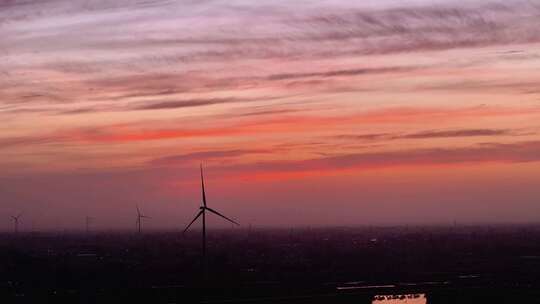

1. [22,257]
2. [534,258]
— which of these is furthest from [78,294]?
[534,258]

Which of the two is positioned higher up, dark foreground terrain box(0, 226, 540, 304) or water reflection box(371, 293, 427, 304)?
dark foreground terrain box(0, 226, 540, 304)

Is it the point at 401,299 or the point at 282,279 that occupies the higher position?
the point at 282,279

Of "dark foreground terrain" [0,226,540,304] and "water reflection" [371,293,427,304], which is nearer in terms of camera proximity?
"water reflection" [371,293,427,304]

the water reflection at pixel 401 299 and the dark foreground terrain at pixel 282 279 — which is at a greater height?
the dark foreground terrain at pixel 282 279

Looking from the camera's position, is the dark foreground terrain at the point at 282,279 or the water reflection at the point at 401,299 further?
the dark foreground terrain at the point at 282,279

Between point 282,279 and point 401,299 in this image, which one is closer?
point 401,299

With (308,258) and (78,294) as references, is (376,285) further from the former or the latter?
(308,258)

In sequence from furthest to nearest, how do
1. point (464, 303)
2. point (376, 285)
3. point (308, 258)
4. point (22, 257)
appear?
point (308, 258) < point (22, 257) < point (376, 285) < point (464, 303)

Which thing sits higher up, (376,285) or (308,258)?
(308,258)
